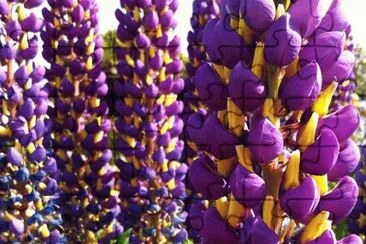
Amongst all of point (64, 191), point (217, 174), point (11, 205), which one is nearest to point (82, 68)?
point (64, 191)

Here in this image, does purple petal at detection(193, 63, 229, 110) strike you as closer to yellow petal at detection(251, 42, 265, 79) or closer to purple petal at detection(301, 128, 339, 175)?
yellow petal at detection(251, 42, 265, 79)

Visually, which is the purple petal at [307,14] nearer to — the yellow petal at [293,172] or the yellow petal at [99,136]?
the yellow petal at [293,172]

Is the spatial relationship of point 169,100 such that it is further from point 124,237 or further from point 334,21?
point 334,21

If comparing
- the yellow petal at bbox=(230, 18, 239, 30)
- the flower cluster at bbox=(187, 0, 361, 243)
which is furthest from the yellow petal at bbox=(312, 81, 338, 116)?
the yellow petal at bbox=(230, 18, 239, 30)

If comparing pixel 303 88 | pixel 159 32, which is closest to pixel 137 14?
pixel 159 32

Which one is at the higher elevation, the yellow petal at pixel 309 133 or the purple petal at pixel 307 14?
the purple petal at pixel 307 14

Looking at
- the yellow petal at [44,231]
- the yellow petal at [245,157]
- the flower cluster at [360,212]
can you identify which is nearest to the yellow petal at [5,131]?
the yellow petal at [44,231]
